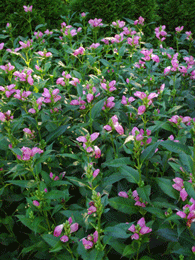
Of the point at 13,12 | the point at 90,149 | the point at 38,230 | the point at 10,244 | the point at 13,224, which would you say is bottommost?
the point at 10,244

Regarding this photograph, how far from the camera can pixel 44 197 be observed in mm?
1514

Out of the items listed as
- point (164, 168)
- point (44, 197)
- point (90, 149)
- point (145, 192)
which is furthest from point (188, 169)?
point (44, 197)

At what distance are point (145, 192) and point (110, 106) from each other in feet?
2.45

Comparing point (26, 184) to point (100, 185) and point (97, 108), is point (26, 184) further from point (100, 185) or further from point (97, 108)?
point (97, 108)

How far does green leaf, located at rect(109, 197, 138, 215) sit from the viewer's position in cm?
142

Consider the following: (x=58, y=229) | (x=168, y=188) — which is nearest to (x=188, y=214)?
(x=168, y=188)

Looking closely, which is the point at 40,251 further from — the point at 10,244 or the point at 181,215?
the point at 181,215

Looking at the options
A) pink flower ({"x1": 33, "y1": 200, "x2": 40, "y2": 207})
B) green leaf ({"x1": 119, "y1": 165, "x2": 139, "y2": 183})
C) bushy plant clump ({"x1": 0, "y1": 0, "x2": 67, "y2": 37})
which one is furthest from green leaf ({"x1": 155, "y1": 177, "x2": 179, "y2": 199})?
bushy plant clump ({"x1": 0, "y1": 0, "x2": 67, "y2": 37})

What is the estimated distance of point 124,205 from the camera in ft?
4.72

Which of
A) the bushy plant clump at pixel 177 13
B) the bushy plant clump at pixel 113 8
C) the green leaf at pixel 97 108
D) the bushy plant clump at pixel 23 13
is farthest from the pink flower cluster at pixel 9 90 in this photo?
the bushy plant clump at pixel 177 13

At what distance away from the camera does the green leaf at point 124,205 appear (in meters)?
1.42

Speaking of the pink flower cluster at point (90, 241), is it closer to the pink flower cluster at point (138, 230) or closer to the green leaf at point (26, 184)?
the pink flower cluster at point (138, 230)

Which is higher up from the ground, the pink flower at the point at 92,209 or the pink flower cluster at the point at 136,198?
the pink flower at the point at 92,209

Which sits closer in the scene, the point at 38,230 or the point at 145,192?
the point at 145,192
